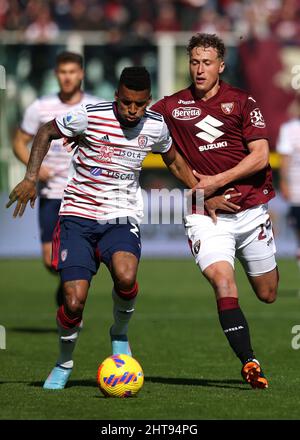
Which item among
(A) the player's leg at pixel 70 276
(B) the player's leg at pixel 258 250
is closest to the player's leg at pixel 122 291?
(A) the player's leg at pixel 70 276

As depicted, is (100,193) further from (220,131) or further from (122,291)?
(220,131)

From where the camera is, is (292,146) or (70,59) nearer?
(70,59)

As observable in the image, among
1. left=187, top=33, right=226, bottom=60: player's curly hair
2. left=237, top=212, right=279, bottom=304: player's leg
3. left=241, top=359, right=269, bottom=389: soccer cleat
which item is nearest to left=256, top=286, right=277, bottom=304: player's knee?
left=237, top=212, right=279, bottom=304: player's leg

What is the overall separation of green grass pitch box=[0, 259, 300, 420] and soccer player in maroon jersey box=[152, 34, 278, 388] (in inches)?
31.6

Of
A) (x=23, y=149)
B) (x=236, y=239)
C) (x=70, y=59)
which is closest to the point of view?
(x=236, y=239)

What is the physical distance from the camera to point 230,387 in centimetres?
803

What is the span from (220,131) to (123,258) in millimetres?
1313

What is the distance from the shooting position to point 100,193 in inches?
317

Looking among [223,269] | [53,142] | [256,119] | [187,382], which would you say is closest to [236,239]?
[223,269]

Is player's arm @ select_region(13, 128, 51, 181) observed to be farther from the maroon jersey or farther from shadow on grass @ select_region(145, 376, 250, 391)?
shadow on grass @ select_region(145, 376, 250, 391)

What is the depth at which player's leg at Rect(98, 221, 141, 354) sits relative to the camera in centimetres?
785
